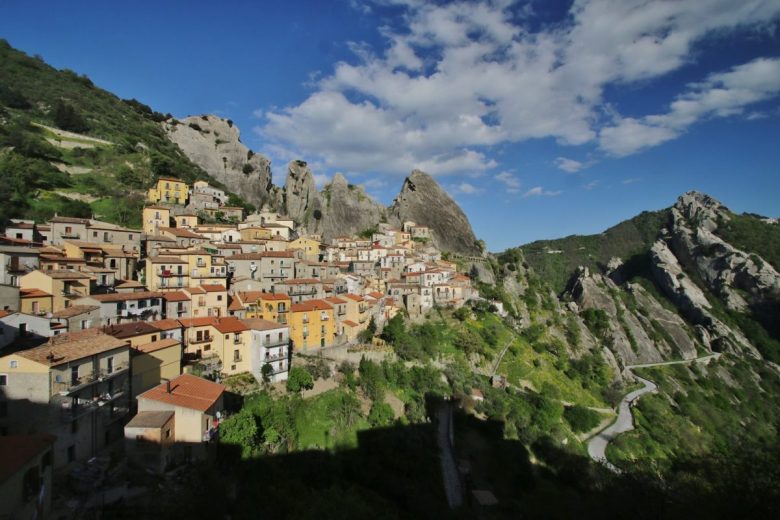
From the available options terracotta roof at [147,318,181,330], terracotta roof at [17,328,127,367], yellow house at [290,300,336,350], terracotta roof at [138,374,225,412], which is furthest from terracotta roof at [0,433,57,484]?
yellow house at [290,300,336,350]

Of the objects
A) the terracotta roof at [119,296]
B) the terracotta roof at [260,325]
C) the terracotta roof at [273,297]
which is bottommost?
the terracotta roof at [260,325]

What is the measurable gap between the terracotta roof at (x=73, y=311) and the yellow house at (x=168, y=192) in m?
35.8

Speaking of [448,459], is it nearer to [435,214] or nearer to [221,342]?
[221,342]

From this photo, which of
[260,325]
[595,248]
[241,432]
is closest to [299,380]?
[260,325]

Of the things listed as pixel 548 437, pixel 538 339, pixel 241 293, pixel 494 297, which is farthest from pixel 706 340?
pixel 241 293

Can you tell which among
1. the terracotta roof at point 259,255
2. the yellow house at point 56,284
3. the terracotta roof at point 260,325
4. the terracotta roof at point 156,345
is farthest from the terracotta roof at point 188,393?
the terracotta roof at point 259,255

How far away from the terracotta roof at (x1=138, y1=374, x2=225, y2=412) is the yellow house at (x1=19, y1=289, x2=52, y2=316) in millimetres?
11150

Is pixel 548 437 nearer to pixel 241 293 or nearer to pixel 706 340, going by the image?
pixel 241 293

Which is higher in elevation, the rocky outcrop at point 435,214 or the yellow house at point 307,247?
the rocky outcrop at point 435,214

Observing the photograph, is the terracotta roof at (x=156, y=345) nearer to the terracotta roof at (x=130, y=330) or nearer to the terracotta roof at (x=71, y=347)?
the terracotta roof at (x=130, y=330)

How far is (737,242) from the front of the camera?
118312 millimetres

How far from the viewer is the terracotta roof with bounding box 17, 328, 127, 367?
18.4m

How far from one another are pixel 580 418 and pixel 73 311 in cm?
5848

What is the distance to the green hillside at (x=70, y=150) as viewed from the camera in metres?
48.1
